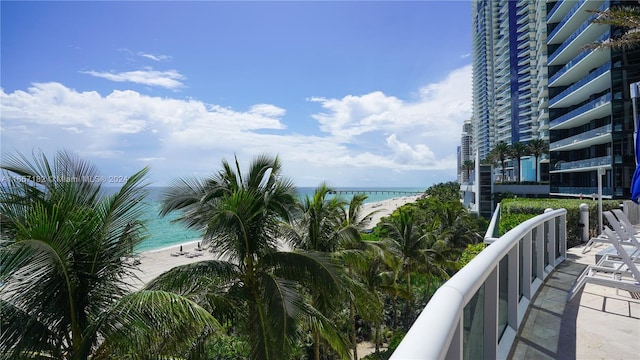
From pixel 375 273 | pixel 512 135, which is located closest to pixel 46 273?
pixel 375 273

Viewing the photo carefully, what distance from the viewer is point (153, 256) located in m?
53.1

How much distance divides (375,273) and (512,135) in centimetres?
Result: 11603

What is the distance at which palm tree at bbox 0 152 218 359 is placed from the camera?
474 cm

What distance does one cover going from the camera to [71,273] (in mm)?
5191

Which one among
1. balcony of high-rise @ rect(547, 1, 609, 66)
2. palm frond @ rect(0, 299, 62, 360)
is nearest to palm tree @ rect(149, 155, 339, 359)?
palm frond @ rect(0, 299, 62, 360)

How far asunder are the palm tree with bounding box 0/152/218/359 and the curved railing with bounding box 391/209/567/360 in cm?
379

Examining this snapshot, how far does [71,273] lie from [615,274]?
24.4 ft

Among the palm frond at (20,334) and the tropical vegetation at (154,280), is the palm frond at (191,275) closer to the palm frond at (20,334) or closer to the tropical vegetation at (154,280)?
the tropical vegetation at (154,280)

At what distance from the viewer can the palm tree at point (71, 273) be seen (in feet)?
15.5

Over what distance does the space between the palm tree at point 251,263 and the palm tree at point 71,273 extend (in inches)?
77.3

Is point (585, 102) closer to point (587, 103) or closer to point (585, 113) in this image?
point (587, 103)

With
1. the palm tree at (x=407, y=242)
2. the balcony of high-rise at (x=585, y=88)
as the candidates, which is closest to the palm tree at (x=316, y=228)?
the palm tree at (x=407, y=242)

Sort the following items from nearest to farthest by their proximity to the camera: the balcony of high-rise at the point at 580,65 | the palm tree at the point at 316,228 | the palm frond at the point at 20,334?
the palm frond at the point at 20,334 → the palm tree at the point at 316,228 → the balcony of high-rise at the point at 580,65

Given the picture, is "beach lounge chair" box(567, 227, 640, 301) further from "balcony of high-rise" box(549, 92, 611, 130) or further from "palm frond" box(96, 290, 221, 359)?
"balcony of high-rise" box(549, 92, 611, 130)
